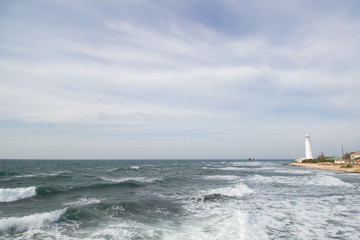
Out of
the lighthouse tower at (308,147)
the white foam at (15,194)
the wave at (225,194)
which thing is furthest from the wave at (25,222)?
the lighthouse tower at (308,147)

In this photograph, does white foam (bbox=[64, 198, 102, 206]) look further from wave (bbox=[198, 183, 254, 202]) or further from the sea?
wave (bbox=[198, 183, 254, 202])

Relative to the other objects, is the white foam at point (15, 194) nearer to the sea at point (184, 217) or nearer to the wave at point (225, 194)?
the sea at point (184, 217)

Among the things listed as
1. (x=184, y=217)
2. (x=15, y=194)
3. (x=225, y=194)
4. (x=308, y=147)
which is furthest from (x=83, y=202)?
(x=308, y=147)

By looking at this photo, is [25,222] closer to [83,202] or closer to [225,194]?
[83,202]

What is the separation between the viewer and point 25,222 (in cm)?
1047

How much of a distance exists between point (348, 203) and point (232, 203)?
7.27 meters

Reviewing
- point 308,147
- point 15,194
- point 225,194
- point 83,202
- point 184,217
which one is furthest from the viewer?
point 308,147

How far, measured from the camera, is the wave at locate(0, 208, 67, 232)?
32.7ft

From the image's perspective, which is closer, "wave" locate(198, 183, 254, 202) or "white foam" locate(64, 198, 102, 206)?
"white foam" locate(64, 198, 102, 206)

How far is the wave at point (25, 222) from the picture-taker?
996 cm

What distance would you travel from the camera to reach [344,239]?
883cm

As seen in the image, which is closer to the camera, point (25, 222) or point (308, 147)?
point (25, 222)

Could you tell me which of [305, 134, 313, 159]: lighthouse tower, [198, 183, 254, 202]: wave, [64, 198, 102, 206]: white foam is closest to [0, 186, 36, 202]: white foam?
[64, 198, 102, 206]: white foam

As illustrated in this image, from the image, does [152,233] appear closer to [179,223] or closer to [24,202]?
[179,223]
